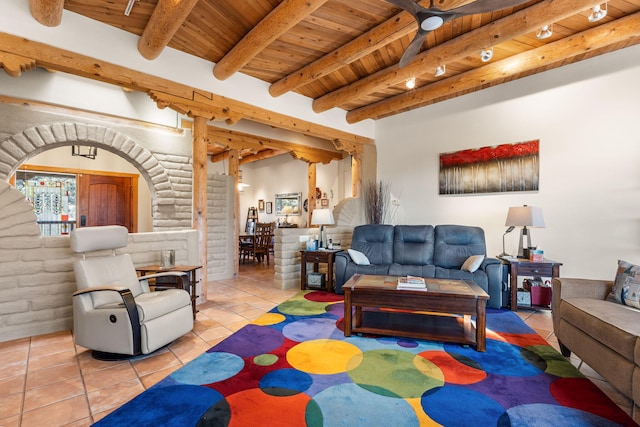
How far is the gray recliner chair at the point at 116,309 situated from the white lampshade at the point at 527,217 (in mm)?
3858

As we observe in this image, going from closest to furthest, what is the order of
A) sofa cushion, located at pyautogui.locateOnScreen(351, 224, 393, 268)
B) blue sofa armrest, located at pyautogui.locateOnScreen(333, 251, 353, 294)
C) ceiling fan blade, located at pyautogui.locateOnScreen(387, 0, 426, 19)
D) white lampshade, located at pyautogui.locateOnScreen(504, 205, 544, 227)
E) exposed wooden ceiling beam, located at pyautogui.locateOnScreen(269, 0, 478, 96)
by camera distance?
1. ceiling fan blade, located at pyautogui.locateOnScreen(387, 0, 426, 19)
2. exposed wooden ceiling beam, located at pyautogui.locateOnScreen(269, 0, 478, 96)
3. white lampshade, located at pyautogui.locateOnScreen(504, 205, 544, 227)
4. blue sofa armrest, located at pyautogui.locateOnScreen(333, 251, 353, 294)
5. sofa cushion, located at pyautogui.locateOnScreen(351, 224, 393, 268)

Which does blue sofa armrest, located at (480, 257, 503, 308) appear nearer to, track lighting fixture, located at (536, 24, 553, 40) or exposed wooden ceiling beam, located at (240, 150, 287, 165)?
track lighting fixture, located at (536, 24, 553, 40)

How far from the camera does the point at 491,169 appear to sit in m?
4.73

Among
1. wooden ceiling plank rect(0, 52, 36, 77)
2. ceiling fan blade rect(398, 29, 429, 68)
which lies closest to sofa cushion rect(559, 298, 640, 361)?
ceiling fan blade rect(398, 29, 429, 68)

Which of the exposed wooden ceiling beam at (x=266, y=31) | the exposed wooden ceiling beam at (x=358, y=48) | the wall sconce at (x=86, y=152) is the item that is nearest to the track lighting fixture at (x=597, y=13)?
the exposed wooden ceiling beam at (x=358, y=48)

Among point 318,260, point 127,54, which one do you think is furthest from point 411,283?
point 127,54

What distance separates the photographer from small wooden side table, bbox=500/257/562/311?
3671 mm

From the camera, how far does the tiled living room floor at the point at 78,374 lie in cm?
179

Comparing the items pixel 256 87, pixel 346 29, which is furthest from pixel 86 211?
pixel 346 29

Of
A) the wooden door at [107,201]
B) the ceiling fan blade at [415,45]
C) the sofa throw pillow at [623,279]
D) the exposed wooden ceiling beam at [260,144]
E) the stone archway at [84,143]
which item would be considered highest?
the exposed wooden ceiling beam at [260,144]

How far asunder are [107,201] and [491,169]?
283 inches

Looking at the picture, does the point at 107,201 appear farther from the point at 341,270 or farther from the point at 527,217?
the point at 527,217

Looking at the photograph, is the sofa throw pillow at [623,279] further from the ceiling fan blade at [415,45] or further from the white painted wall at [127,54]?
the white painted wall at [127,54]

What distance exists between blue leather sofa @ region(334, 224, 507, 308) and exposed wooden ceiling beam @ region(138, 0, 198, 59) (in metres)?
3.21
